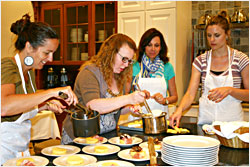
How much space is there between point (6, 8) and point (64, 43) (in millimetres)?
2162

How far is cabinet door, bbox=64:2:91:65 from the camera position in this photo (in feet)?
14.0

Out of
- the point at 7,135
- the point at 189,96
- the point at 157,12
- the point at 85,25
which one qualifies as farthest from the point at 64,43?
the point at 7,135

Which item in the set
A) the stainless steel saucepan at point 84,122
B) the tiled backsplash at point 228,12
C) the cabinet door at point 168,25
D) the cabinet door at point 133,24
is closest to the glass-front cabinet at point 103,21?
the cabinet door at point 133,24

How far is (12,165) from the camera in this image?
3.88 ft

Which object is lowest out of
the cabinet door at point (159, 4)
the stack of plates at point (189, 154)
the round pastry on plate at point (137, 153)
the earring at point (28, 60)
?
the round pastry on plate at point (137, 153)

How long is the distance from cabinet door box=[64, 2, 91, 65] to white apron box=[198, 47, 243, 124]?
97.7 inches

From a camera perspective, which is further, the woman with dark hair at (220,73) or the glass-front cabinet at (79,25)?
the glass-front cabinet at (79,25)

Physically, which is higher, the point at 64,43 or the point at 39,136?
the point at 64,43

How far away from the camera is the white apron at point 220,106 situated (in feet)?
7.17

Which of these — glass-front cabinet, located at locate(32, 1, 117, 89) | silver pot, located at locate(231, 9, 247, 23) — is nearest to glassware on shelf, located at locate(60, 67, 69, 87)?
glass-front cabinet, located at locate(32, 1, 117, 89)

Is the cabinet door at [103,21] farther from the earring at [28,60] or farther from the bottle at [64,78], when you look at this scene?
the earring at [28,60]

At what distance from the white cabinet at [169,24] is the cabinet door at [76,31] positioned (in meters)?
0.86

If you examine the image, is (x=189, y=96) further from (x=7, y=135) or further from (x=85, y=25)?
(x=85, y=25)

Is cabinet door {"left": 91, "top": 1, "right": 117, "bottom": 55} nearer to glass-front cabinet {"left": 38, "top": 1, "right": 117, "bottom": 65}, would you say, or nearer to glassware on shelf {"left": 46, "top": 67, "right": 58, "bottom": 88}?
glass-front cabinet {"left": 38, "top": 1, "right": 117, "bottom": 65}
